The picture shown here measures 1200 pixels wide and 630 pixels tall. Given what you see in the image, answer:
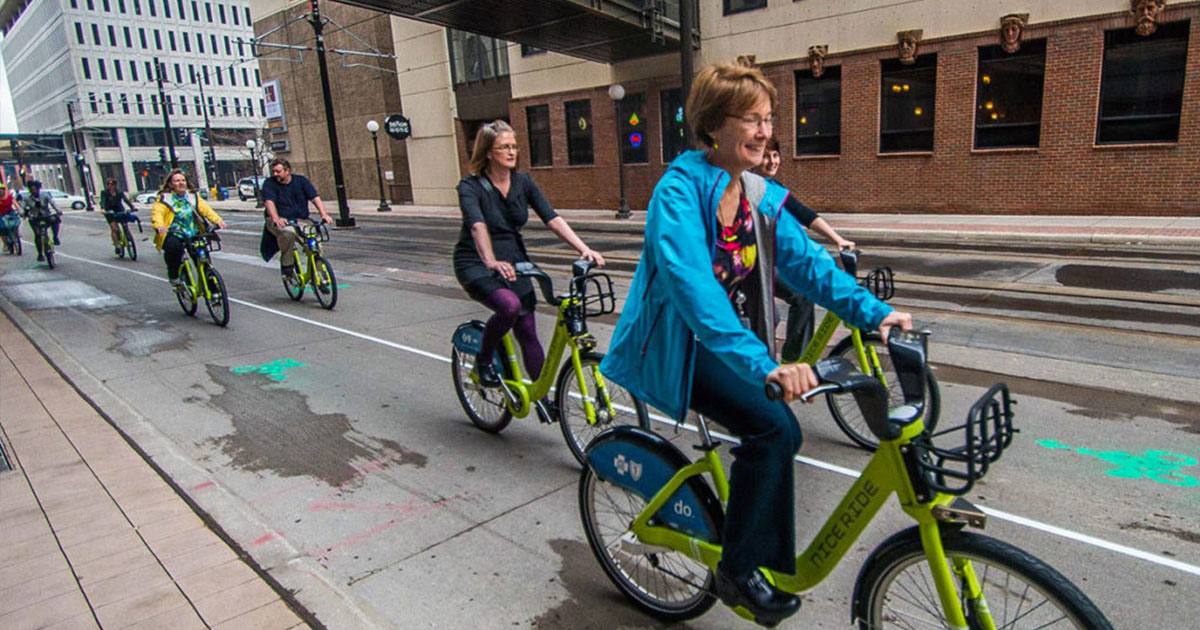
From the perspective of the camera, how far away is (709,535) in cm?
259

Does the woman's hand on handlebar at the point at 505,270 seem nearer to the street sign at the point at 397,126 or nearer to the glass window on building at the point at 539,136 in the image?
the glass window on building at the point at 539,136

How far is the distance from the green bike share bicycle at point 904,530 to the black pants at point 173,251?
8667 millimetres

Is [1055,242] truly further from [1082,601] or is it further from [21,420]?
[21,420]

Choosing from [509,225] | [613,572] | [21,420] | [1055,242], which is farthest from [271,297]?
[1055,242]

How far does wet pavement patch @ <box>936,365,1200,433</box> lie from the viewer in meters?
4.82

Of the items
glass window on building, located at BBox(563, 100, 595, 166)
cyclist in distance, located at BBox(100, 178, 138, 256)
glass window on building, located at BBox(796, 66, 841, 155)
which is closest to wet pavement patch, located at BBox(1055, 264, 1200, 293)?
glass window on building, located at BBox(796, 66, 841, 155)

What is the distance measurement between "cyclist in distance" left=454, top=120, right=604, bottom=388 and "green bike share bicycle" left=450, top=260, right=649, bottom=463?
12 centimetres

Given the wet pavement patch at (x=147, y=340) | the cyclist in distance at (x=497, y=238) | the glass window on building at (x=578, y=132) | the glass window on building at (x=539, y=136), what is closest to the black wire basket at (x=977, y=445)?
the cyclist in distance at (x=497, y=238)

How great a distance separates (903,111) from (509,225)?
16.2 meters

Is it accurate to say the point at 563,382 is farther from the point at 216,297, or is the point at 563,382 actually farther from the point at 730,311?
the point at 216,297

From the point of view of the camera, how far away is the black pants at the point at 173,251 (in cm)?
938

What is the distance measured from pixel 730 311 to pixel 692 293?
4.9 inches

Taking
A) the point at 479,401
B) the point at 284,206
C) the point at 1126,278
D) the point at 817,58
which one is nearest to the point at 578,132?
the point at 817,58

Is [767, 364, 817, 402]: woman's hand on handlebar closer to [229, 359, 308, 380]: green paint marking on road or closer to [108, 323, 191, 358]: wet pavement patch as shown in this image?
[229, 359, 308, 380]: green paint marking on road
